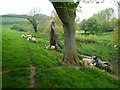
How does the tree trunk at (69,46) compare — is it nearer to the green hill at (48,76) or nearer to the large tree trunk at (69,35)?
the large tree trunk at (69,35)

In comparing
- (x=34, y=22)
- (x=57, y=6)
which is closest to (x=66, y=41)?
(x=57, y=6)

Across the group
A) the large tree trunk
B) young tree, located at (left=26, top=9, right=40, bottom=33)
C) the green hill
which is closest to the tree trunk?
the large tree trunk

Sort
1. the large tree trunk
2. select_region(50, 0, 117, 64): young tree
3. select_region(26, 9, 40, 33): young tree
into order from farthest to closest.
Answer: select_region(26, 9, 40, 33): young tree, the large tree trunk, select_region(50, 0, 117, 64): young tree

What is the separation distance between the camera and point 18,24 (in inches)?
3169

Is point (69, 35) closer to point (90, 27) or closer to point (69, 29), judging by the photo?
point (69, 29)

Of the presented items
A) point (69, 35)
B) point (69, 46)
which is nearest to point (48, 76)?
point (69, 46)

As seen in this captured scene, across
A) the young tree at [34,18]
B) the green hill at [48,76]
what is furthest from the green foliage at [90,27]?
the green hill at [48,76]

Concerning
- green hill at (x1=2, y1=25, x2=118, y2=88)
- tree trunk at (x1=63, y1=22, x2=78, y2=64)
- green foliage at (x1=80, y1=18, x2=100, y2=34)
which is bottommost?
green hill at (x1=2, y1=25, x2=118, y2=88)

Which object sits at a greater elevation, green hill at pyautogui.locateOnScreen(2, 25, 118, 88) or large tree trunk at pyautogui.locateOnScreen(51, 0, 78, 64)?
large tree trunk at pyautogui.locateOnScreen(51, 0, 78, 64)

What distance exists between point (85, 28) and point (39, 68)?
60.4 metres

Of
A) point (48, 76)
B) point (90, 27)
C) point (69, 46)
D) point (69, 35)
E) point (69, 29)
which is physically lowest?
point (48, 76)

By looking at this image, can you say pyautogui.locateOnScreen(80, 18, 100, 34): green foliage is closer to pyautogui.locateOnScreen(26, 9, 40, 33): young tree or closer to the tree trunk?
pyautogui.locateOnScreen(26, 9, 40, 33): young tree

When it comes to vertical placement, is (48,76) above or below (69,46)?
below

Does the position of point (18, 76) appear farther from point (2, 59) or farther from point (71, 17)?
point (71, 17)
